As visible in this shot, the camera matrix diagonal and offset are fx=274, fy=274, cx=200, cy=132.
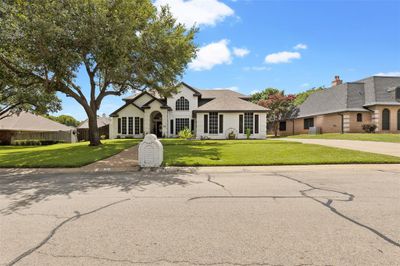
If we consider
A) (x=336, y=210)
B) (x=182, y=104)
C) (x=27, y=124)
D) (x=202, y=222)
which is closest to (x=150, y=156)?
(x=202, y=222)

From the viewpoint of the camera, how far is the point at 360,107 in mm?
32344

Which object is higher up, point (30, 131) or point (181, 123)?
point (181, 123)

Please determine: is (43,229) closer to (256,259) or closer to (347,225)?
(256,259)

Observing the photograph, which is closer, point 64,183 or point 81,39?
point 64,183

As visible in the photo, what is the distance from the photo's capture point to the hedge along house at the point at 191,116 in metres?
31.0

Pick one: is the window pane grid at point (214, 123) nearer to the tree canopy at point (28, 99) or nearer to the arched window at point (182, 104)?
the arched window at point (182, 104)

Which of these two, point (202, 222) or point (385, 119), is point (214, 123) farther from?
point (202, 222)

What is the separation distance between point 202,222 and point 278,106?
4093cm

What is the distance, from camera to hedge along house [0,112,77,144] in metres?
36.3

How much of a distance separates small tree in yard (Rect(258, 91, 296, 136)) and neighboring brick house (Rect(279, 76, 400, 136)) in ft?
17.3

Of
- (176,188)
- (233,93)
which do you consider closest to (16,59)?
(176,188)

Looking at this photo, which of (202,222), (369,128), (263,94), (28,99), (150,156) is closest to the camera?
(202,222)

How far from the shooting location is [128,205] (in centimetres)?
584

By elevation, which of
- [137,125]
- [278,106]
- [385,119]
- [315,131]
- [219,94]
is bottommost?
[315,131]
